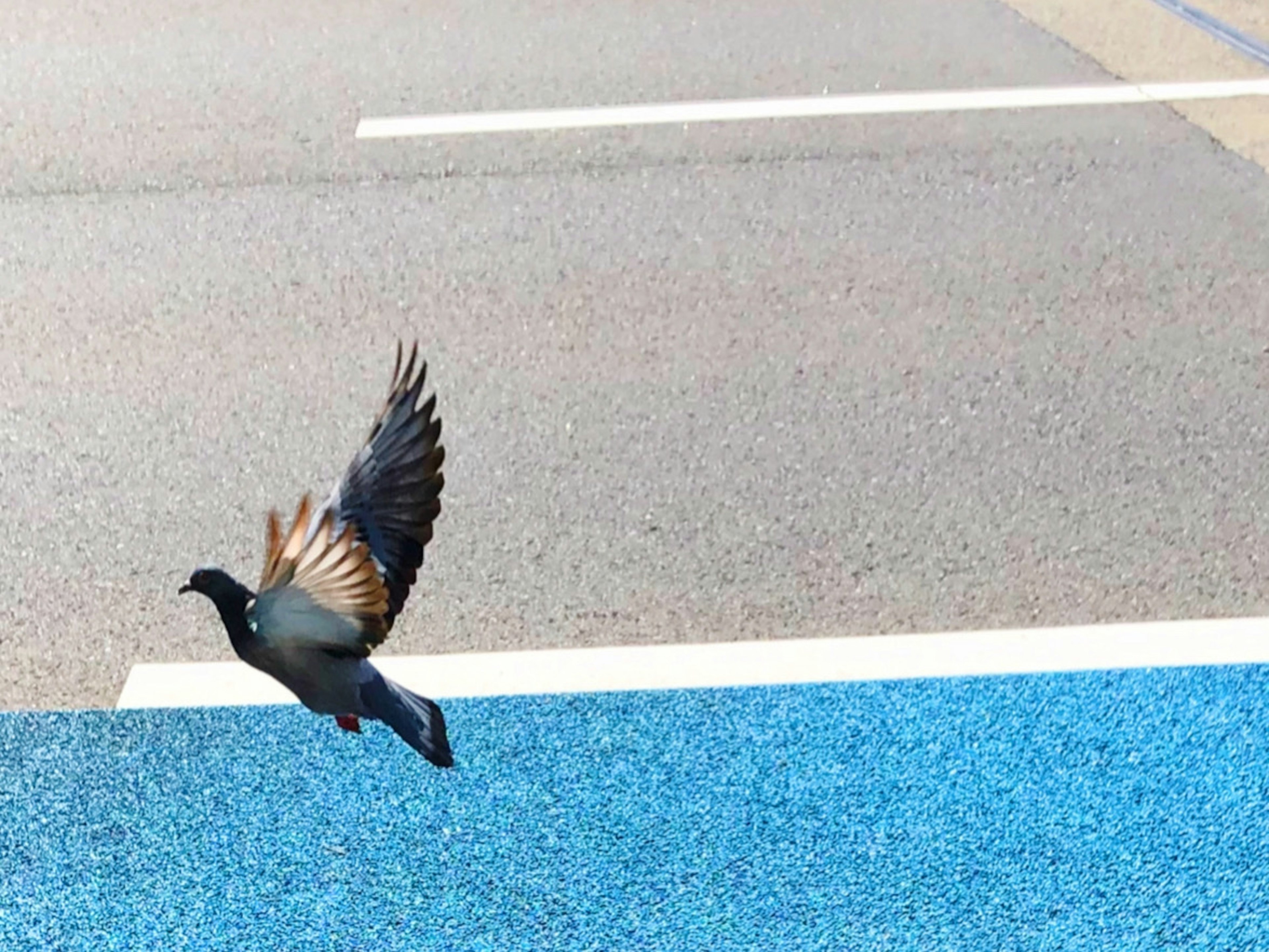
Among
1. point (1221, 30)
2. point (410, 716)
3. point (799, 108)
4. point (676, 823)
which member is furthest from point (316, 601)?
point (1221, 30)

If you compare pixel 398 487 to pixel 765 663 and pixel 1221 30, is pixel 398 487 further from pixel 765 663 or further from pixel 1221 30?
pixel 1221 30

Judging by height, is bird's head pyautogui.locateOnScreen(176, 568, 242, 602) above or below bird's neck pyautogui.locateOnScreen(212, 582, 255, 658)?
above

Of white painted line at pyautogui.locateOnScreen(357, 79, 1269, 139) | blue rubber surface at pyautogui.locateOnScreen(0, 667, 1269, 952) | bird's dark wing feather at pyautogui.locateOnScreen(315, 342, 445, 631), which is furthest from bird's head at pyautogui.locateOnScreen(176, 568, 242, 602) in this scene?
white painted line at pyautogui.locateOnScreen(357, 79, 1269, 139)

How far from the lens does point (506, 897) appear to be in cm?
288

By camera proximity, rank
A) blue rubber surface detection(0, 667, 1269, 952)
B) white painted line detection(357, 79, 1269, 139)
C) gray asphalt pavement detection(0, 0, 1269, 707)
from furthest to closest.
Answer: white painted line detection(357, 79, 1269, 139) < gray asphalt pavement detection(0, 0, 1269, 707) < blue rubber surface detection(0, 667, 1269, 952)

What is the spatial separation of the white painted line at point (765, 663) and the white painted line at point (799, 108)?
3927 mm

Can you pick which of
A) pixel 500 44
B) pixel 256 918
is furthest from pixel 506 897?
pixel 500 44

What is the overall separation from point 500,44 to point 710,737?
18.8ft

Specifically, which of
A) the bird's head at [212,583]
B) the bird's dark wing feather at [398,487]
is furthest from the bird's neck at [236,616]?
the bird's dark wing feather at [398,487]

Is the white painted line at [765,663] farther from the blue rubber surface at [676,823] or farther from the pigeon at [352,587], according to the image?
the pigeon at [352,587]

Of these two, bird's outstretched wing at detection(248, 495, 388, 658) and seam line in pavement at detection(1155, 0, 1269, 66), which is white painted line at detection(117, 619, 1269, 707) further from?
seam line in pavement at detection(1155, 0, 1269, 66)

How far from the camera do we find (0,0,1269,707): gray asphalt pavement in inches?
146

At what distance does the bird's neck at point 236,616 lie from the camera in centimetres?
108

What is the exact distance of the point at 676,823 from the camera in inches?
119
